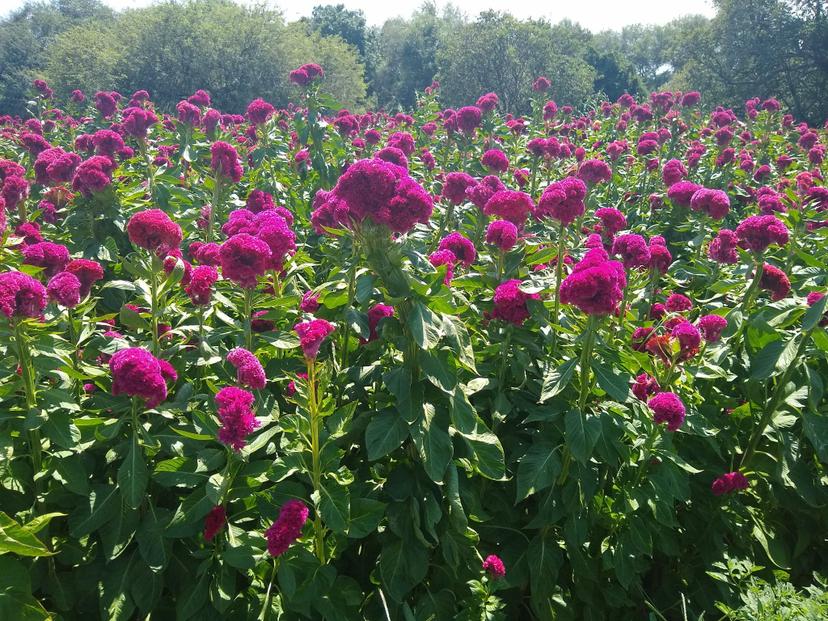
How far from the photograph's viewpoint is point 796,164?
866cm

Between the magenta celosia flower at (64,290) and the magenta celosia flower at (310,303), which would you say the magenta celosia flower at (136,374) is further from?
the magenta celosia flower at (310,303)

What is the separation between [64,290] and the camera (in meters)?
2.45

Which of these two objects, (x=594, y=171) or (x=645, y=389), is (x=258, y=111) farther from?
(x=645, y=389)

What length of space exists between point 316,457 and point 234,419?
0.40 metres

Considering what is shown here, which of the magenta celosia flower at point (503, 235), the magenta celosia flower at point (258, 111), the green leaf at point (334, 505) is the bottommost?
the green leaf at point (334, 505)

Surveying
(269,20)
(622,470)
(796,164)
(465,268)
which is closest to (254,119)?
(465,268)

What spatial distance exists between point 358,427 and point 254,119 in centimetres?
515

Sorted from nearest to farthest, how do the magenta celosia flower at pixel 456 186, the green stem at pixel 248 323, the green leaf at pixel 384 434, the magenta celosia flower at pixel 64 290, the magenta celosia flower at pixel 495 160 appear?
the green leaf at pixel 384 434, the magenta celosia flower at pixel 64 290, the green stem at pixel 248 323, the magenta celosia flower at pixel 456 186, the magenta celosia flower at pixel 495 160

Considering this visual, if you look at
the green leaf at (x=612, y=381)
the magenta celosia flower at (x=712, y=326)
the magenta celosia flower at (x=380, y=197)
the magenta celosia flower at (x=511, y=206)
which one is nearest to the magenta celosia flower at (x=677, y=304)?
the magenta celosia flower at (x=712, y=326)

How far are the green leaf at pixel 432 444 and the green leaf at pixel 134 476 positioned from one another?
1.10 m

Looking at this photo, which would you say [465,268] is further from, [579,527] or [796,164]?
[796,164]

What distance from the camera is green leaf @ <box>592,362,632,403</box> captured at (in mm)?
2477

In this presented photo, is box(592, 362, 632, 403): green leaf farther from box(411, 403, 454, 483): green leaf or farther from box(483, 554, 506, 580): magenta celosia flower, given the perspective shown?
box(483, 554, 506, 580): magenta celosia flower

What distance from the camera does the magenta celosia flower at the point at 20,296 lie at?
208 cm
